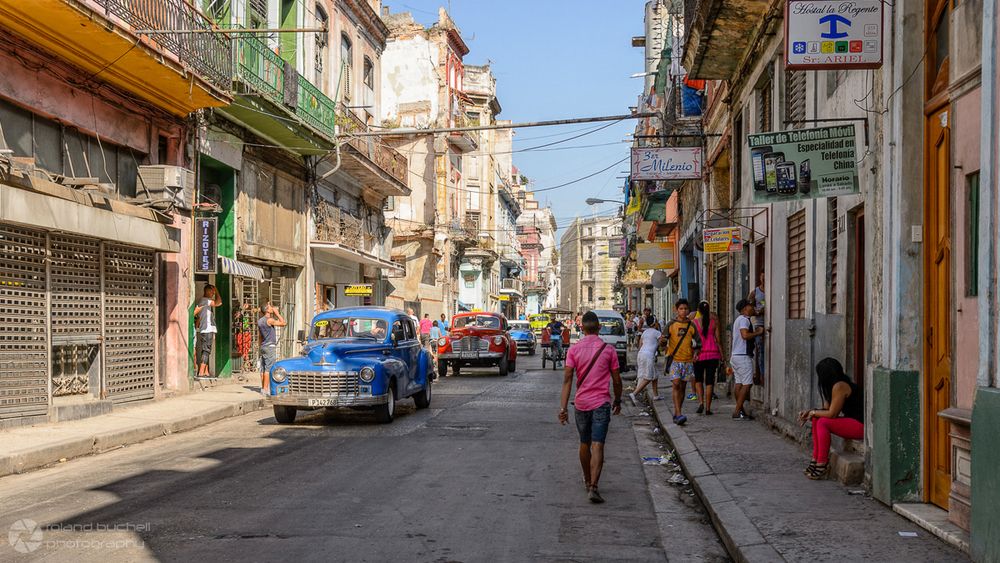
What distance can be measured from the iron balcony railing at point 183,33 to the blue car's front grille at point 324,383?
5729 mm

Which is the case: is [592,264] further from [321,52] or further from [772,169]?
[772,169]

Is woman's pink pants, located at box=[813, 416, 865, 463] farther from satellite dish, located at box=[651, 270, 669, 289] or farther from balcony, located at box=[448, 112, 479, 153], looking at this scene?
balcony, located at box=[448, 112, 479, 153]

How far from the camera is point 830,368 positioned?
348 inches

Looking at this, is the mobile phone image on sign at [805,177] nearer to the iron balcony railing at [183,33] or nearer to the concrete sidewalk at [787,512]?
the concrete sidewalk at [787,512]

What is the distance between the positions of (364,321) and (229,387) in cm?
601

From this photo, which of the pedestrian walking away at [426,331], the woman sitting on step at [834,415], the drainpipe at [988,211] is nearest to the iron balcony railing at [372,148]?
the pedestrian walking away at [426,331]

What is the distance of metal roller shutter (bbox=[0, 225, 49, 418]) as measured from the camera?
42.7 feet

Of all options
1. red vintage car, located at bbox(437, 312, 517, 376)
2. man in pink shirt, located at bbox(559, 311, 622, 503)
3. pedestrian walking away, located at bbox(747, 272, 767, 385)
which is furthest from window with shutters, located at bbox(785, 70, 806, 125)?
red vintage car, located at bbox(437, 312, 517, 376)

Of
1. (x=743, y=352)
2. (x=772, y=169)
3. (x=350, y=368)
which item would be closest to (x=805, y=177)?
(x=772, y=169)

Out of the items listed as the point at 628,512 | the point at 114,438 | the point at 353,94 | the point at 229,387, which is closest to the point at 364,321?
the point at 114,438

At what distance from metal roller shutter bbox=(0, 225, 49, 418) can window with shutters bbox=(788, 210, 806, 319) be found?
1051cm

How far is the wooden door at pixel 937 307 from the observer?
7.02m

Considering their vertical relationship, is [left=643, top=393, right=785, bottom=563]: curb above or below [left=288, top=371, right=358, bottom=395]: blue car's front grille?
below

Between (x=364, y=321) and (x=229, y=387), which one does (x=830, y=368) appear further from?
(x=229, y=387)
